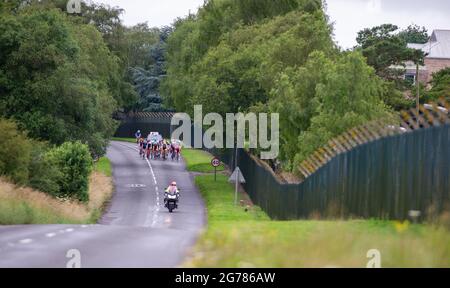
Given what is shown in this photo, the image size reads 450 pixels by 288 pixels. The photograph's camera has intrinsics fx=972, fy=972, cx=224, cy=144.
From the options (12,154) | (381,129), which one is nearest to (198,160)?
(12,154)

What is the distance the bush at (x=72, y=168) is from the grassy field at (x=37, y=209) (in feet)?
3.12

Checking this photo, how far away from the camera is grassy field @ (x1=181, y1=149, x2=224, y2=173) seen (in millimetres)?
79438

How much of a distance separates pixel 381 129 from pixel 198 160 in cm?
6434

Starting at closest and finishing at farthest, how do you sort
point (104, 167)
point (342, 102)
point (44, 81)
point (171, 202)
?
point (342, 102), point (171, 202), point (44, 81), point (104, 167)

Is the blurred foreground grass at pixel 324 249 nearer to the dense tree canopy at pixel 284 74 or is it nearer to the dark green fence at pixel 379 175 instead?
the dark green fence at pixel 379 175

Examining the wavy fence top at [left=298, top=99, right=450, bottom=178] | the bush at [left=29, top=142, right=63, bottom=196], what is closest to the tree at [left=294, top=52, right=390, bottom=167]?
the wavy fence top at [left=298, top=99, right=450, bottom=178]

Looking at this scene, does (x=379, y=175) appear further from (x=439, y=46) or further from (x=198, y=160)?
(x=439, y=46)

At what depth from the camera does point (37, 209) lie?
32656 millimetres

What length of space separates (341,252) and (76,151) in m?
39.2

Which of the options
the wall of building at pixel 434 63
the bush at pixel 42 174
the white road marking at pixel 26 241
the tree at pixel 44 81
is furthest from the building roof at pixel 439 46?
the white road marking at pixel 26 241

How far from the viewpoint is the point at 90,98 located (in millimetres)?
64250

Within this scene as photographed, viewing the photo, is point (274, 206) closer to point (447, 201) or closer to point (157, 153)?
point (447, 201)

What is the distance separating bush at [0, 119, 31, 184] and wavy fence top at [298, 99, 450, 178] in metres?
12.8

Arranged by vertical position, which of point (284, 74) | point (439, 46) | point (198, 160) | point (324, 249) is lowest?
point (198, 160)
